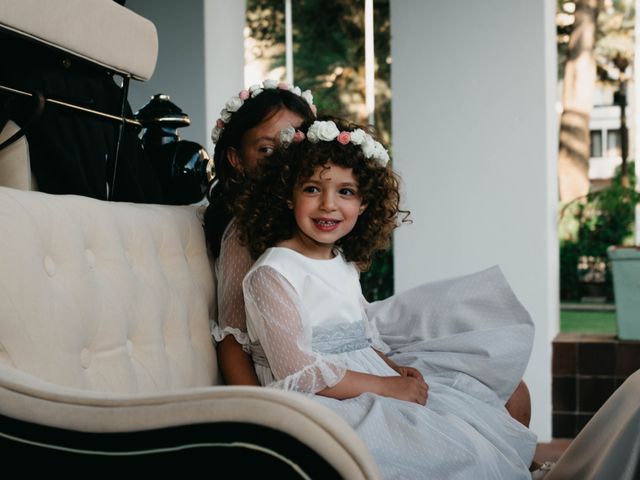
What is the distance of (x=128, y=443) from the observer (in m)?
0.96

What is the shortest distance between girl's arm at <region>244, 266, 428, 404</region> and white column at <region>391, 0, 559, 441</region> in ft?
8.27

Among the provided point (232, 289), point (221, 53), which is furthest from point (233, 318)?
point (221, 53)

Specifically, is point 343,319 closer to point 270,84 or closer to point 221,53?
point 270,84

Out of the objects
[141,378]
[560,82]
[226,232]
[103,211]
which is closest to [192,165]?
[226,232]

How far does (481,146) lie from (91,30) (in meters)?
2.72

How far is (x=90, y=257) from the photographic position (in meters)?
1.53

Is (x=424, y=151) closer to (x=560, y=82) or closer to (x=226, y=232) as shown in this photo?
(x=226, y=232)

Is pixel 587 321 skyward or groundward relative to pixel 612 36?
groundward

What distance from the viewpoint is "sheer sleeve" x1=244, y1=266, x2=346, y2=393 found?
1.69 meters

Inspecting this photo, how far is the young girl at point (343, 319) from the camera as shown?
154 centimetres

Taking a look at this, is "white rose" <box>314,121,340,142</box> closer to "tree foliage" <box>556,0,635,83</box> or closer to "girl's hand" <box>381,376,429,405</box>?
"girl's hand" <box>381,376,429,405</box>

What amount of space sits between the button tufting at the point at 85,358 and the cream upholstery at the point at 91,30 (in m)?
0.55

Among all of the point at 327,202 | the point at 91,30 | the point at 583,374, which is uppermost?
the point at 91,30

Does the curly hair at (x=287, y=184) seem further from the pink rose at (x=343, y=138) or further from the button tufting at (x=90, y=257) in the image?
the button tufting at (x=90, y=257)
